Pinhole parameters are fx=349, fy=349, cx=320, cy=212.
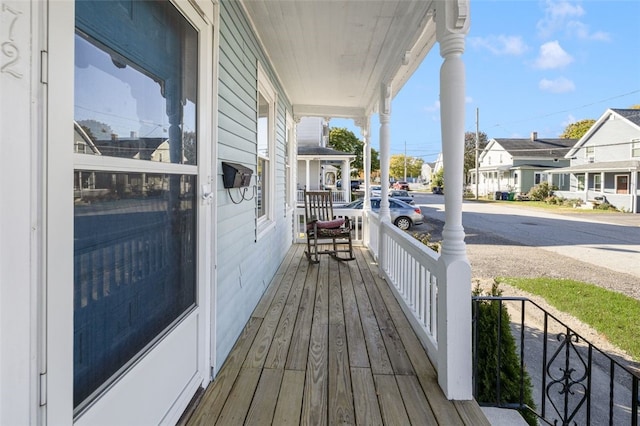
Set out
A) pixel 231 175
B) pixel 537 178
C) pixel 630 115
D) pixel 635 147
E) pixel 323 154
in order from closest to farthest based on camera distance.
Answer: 1. pixel 231 175
2. pixel 323 154
3. pixel 635 147
4. pixel 630 115
5. pixel 537 178

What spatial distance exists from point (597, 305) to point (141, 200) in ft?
17.6

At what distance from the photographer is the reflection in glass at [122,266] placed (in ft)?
3.19

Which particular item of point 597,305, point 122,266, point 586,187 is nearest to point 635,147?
point 586,187

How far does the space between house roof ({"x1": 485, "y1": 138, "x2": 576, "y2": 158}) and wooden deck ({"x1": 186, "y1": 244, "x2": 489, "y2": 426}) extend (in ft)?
92.7

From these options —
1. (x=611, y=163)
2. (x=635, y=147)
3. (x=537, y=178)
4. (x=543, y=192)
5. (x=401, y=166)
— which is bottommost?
(x=543, y=192)

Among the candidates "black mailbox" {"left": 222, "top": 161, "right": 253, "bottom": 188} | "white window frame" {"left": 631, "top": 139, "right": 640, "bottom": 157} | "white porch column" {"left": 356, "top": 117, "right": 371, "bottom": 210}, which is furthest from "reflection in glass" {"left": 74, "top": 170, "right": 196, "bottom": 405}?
"white window frame" {"left": 631, "top": 139, "right": 640, "bottom": 157}

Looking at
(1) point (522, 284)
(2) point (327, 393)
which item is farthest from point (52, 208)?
(1) point (522, 284)

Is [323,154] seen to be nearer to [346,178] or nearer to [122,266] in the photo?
[346,178]

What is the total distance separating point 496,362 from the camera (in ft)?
7.22

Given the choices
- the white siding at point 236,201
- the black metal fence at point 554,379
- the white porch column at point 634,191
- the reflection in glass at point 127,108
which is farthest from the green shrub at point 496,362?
the white porch column at point 634,191

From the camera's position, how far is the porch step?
190cm

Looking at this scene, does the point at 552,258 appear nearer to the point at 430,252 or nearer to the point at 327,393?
the point at 430,252

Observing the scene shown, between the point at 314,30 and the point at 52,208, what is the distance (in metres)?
2.91

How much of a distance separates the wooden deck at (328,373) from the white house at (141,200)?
0.14 metres
